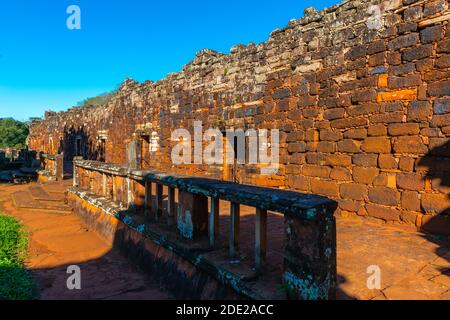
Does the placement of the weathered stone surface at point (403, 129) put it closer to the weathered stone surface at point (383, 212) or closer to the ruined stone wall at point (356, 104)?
the ruined stone wall at point (356, 104)

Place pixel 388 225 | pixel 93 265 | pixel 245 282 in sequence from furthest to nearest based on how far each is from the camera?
1. pixel 388 225
2. pixel 93 265
3. pixel 245 282

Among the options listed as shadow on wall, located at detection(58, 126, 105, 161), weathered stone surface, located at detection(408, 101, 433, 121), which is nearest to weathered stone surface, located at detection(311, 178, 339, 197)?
weathered stone surface, located at detection(408, 101, 433, 121)

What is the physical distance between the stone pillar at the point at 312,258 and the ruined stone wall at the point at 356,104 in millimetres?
3743

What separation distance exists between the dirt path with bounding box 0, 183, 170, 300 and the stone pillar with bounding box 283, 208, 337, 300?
1806mm

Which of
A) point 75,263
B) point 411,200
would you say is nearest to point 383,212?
point 411,200

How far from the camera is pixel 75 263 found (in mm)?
4664

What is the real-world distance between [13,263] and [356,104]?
6383 mm

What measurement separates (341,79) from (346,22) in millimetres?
1155

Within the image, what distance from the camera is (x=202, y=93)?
10.8 meters

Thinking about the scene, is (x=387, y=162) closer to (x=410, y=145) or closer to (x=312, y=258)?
(x=410, y=145)

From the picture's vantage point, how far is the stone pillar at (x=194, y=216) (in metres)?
3.78
